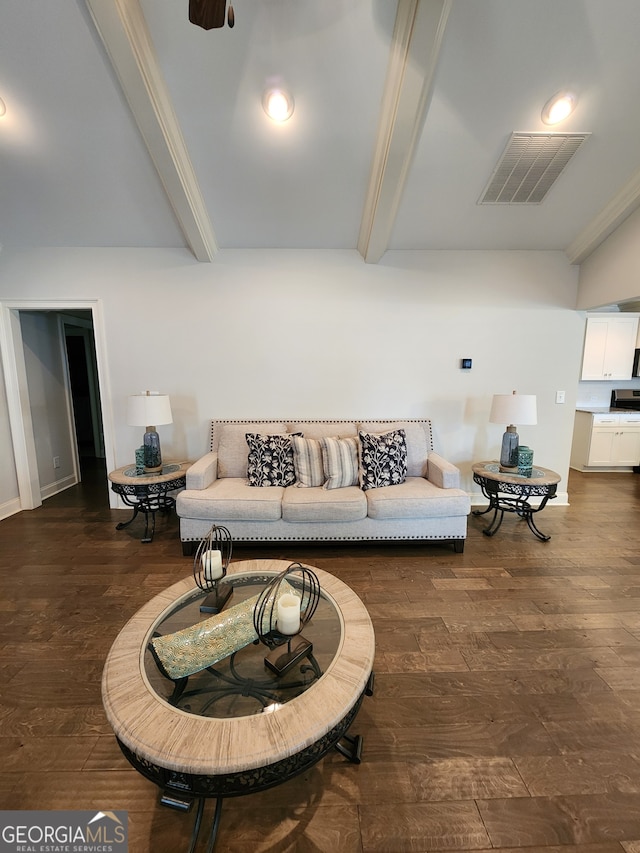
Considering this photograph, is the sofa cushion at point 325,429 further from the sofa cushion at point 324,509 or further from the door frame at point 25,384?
the door frame at point 25,384

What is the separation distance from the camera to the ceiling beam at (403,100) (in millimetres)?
1741

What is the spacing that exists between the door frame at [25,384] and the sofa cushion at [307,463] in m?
1.97

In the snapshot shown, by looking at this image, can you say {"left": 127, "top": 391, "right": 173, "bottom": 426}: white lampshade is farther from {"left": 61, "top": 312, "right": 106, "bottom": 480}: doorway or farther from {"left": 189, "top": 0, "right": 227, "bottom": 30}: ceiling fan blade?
{"left": 61, "top": 312, "right": 106, "bottom": 480}: doorway

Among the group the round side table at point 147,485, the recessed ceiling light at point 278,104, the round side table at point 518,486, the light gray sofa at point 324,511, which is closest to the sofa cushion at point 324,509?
the light gray sofa at point 324,511

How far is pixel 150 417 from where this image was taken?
2896mm

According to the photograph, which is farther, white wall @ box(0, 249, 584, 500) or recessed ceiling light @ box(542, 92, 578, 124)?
white wall @ box(0, 249, 584, 500)

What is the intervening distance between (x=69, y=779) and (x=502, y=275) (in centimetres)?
441

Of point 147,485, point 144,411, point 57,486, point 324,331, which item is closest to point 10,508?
point 57,486

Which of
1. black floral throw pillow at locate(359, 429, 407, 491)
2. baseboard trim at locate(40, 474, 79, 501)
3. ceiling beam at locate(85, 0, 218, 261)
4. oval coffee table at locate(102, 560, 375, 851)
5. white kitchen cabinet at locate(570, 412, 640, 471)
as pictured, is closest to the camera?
oval coffee table at locate(102, 560, 375, 851)

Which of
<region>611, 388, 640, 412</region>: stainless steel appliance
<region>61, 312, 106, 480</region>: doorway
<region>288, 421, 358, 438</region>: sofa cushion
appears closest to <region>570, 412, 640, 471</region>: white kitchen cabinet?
<region>611, 388, 640, 412</region>: stainless steel appliance

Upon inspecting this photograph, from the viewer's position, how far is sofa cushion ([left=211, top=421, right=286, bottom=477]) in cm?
323

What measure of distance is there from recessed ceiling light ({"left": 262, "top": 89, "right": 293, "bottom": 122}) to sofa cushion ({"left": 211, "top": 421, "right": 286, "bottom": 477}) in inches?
90.0

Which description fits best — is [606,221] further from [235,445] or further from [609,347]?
[235,445]

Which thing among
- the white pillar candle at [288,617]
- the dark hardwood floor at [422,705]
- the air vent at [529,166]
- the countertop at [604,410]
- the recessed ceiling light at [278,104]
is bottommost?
the dark hardwood floor at [422,705]
